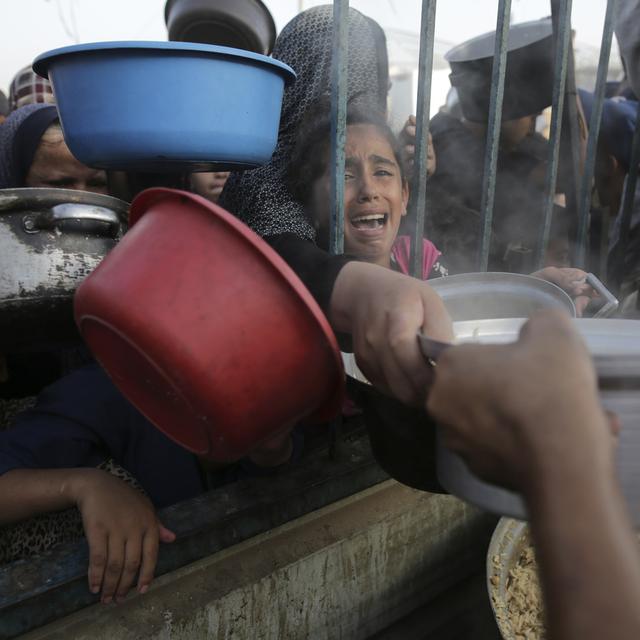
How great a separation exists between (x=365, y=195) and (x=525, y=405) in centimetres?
159

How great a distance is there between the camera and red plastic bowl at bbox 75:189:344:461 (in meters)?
0.79

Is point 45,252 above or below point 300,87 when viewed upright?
below

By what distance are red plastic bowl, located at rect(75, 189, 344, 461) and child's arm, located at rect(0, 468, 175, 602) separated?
50cm

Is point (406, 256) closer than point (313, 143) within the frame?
No

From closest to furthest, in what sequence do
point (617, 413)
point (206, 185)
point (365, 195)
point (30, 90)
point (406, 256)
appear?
1. point (617, 413)
2. point (365, 195)
3. point (406, 256)
4. point (206, 185)
5. point (30, 90)

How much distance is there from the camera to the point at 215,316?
79 cm

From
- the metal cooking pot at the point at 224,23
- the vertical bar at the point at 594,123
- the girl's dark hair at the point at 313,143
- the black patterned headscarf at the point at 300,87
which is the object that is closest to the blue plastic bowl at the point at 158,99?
the black patterned headscarf at the point at 300,87

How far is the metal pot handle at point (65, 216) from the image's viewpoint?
1.26 meters

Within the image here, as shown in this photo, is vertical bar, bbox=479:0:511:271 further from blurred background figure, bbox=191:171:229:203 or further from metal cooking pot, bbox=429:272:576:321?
blurred background figure, bbox=191:171:229:203

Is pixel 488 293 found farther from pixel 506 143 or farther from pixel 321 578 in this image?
pixel 506 143

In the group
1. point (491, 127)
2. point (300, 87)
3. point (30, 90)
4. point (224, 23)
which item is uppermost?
point (224, 23)

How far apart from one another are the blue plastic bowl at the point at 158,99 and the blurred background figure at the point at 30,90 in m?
2.55

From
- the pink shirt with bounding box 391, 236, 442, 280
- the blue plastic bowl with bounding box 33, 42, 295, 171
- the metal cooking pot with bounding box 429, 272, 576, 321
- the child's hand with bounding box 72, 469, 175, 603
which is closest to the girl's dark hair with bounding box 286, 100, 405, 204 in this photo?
the pink shirt with bounding box 391, 236, 442, 280

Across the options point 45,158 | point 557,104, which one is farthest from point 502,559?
point 45,158
